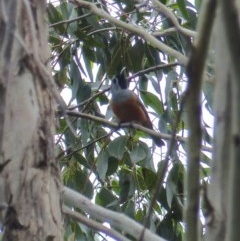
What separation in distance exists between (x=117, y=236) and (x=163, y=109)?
1639mm

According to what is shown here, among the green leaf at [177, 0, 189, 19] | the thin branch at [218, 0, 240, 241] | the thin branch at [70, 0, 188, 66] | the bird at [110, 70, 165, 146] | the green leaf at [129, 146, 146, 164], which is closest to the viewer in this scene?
the thin branch at [218, 0, 240, 241]

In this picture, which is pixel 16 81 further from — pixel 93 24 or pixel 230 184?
pixel 93 24

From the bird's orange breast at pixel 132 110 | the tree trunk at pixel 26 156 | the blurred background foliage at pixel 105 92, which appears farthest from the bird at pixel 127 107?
the tree trunk at pixel 26 156

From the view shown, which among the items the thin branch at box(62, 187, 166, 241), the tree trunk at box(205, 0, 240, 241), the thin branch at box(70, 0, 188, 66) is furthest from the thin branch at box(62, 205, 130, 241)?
the tree trunk at box(205, 0, 240, 241)

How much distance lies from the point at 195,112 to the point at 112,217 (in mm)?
691

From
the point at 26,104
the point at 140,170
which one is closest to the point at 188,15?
the point at 140,170

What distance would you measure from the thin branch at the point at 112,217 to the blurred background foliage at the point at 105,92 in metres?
Result: 1.20

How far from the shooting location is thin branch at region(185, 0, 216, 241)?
0.73m

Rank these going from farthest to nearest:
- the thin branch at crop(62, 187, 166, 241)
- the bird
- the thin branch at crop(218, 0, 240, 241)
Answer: the bird < the thin branch at crop(62, 187, 166, 241) < the thin branch at crop(218, 0, 240, 241)

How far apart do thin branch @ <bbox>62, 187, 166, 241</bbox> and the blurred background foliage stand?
1197 mm

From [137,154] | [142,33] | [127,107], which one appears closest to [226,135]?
[142,33]

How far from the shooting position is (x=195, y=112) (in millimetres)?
746

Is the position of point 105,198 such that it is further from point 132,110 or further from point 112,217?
point 112,217

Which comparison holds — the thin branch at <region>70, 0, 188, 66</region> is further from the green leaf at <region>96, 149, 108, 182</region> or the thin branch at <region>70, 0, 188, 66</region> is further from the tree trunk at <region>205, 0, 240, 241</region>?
the tree trunk at <region>205, 0, 240, 241</region>
